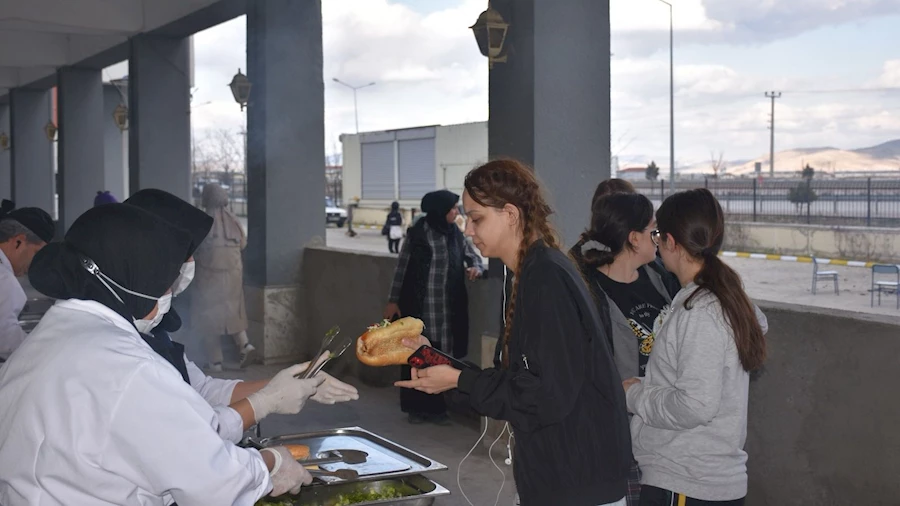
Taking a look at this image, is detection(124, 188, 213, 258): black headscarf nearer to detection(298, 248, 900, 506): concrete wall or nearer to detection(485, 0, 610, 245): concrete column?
detection(298, 248, 900, 506): concrete wall

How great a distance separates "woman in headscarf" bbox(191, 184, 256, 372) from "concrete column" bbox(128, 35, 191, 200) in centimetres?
316

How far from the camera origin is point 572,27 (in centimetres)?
552

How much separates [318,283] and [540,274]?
255 inches

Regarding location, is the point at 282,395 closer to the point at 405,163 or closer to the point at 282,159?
the point at 282,159

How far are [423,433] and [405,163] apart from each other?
25715 millimetres

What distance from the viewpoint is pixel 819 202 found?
1998 cm

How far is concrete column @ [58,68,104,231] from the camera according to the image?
14.8 m

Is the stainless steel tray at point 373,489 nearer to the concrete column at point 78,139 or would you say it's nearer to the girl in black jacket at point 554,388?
the girl in black jacket at point 554,388

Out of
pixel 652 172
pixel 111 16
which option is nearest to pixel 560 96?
pixel 111 16

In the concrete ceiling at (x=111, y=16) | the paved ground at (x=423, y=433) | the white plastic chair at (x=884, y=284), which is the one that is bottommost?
the paved ground at (x=423, y=433)

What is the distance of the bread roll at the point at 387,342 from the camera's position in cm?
294

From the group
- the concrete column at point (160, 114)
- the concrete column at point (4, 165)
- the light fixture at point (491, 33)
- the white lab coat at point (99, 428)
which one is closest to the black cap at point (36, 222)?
the light fixture at point (491, 33)

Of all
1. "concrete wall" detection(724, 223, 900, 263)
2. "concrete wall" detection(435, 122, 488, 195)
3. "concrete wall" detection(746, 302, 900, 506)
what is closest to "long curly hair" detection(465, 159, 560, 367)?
"concrete wall" detection(746, 302, 900, 506)

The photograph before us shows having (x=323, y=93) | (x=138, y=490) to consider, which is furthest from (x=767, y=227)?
(x=138, y=490)
